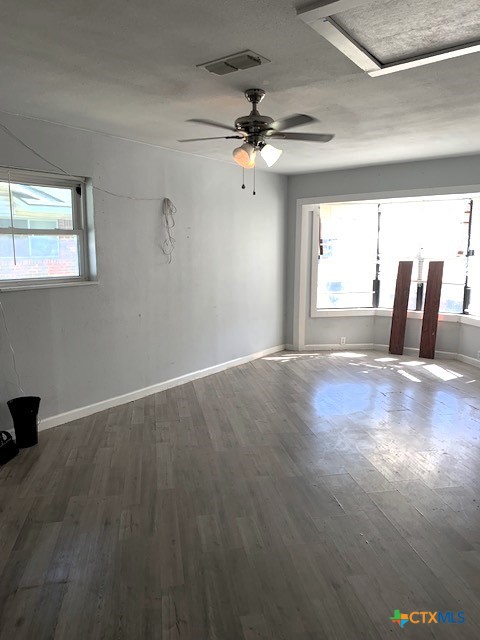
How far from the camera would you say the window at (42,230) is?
12.0 ft

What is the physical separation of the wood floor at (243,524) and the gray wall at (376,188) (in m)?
2.42

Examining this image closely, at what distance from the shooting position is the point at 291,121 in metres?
2.86

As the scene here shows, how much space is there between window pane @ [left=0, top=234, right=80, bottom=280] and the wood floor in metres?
1.34

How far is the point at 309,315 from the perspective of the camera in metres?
7.04

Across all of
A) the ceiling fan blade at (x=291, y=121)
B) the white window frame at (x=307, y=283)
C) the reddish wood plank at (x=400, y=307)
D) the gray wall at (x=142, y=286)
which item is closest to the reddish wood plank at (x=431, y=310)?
the white window frame at (x=307, y=283)

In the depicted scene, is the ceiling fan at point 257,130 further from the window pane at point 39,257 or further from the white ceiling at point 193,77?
the window pane at point 39,257

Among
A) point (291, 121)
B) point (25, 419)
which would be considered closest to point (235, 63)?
point (291, 121)

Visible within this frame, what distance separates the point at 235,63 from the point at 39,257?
2361mm

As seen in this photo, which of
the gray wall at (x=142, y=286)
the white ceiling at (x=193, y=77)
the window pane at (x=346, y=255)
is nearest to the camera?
the white ceiling at (x=193, y=77)

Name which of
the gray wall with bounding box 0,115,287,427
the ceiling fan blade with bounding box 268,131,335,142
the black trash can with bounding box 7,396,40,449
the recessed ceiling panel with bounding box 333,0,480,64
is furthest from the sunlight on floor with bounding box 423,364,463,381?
the black trash can with bounding box 7,396,40,449

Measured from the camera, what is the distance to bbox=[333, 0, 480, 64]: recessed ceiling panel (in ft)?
6.40

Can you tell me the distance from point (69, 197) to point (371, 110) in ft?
8.73

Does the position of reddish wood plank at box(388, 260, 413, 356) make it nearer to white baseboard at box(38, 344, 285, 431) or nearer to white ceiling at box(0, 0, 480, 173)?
white baseboard at box(38, 344, 285, 431)

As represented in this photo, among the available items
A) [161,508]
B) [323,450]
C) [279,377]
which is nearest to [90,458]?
[161,508]
